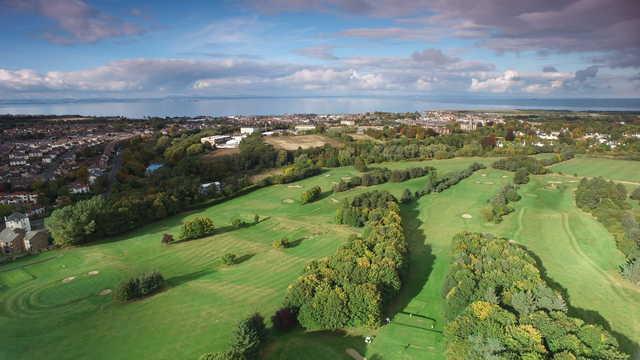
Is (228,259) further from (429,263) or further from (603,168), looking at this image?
(603,168)

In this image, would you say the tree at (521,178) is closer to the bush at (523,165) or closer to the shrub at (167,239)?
the bush at (523,165)

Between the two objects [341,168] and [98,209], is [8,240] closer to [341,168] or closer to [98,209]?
[98,209]

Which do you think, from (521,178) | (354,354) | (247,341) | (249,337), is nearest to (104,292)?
(249,337)

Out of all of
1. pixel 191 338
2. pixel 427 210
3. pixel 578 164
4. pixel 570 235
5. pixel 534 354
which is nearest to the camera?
pixel 534 354

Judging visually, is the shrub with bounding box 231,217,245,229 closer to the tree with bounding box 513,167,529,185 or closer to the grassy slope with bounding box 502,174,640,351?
the grassy slope with bounding box 502,174,640,351

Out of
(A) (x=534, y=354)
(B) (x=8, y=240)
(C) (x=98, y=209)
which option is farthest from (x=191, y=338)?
(B) (x=8, y=240)

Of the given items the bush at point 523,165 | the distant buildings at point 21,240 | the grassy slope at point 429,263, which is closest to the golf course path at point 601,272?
the grassy slope at point 429,263

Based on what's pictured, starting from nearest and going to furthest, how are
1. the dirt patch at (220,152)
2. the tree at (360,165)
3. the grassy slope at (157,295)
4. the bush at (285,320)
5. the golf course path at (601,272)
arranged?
the grassy slope at (157,295) < the bush at (285,320) < the golf course path at (601,272) < the tree at (360,165) < the dirt patch at (220,152)
